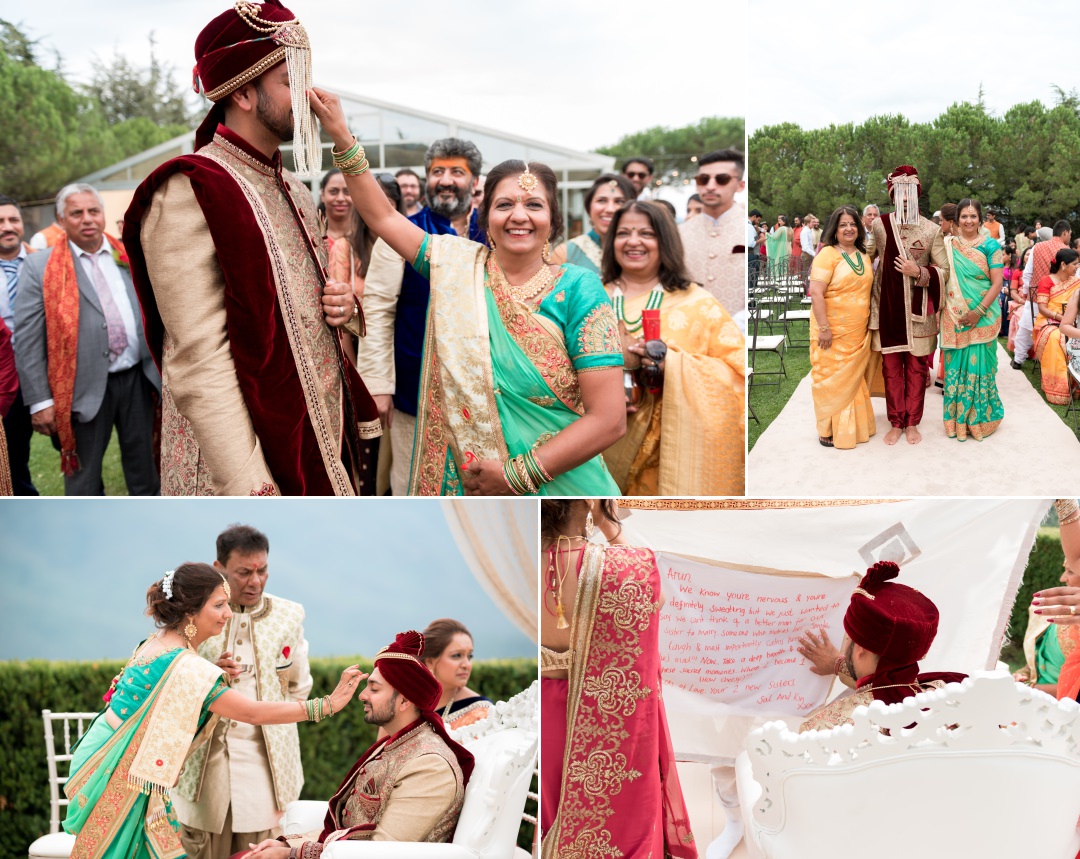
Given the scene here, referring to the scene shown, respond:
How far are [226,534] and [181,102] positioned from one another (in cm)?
514

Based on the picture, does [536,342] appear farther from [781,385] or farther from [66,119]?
[66,119]

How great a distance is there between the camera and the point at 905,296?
3480 millimetres

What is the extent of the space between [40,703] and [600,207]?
2394mm

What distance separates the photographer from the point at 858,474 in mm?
3463

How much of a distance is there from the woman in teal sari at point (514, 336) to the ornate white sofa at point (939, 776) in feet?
2.73

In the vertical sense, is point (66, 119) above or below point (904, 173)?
above

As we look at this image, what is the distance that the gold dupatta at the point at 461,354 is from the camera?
244cm

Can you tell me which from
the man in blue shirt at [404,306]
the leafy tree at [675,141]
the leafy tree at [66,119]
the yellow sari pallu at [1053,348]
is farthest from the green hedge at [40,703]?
the leafy tree at [66,119]

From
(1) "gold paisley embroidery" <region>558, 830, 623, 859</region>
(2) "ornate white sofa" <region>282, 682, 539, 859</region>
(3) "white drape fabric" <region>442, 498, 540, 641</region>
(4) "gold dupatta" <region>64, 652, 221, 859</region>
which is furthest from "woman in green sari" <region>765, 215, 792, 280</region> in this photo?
(4) "gold dupatta" <region>64, 652, 221, 859</region>

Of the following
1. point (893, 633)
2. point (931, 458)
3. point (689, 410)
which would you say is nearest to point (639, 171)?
point (689, 410)

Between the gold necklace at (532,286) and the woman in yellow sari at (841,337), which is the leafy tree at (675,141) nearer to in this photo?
the woman in yellow sari at (841,337)

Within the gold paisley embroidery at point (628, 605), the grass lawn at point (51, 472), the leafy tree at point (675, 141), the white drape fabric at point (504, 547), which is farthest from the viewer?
the leafy tree at point (675, 141)

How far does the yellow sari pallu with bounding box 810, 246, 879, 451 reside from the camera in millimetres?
3486

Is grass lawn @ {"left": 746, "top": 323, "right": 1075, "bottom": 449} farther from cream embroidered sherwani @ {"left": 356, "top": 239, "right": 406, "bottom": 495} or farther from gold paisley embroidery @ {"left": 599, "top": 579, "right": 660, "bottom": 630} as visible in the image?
cream embroidered sherwani @ {"left": 356, "top": 239, "right": 406, "bottom": 495}
